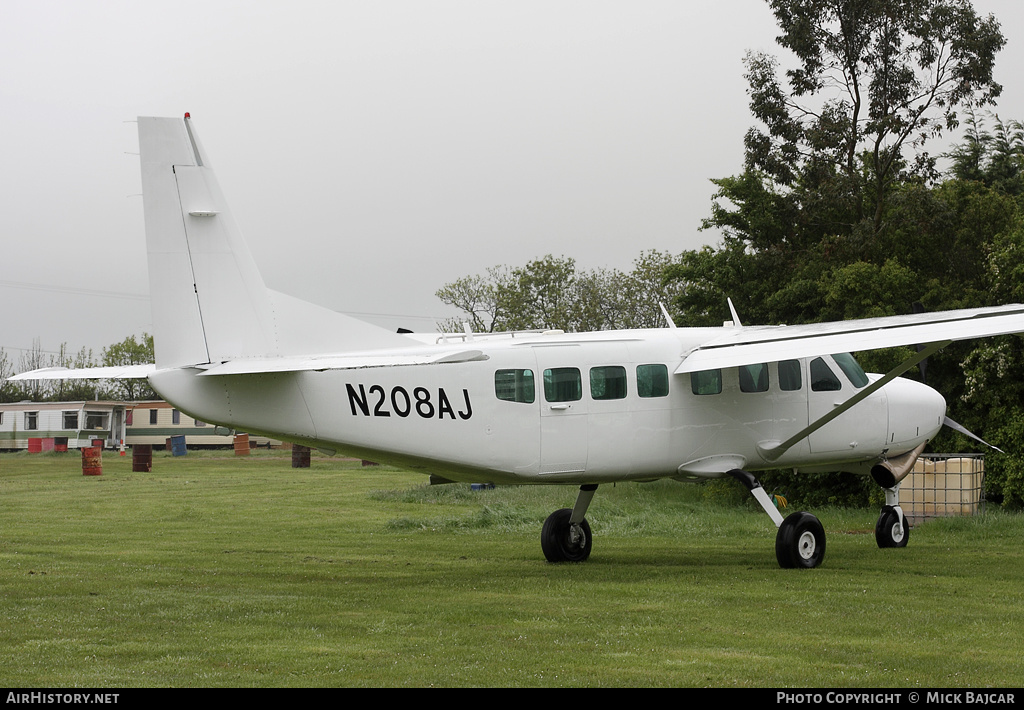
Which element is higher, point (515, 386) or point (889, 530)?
point (515, 386)

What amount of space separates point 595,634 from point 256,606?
3.52 m

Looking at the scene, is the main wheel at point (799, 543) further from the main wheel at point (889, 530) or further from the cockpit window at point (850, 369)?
the main wheel at point (889, 530)

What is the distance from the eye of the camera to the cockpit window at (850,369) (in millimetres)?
13734

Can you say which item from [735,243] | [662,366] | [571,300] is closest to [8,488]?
[735,243]

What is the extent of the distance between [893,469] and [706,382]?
144 inches

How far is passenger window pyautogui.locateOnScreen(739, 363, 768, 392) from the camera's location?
13.0 meters

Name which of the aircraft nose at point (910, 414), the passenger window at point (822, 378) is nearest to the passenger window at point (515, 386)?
the passenger window at point (822, 378)

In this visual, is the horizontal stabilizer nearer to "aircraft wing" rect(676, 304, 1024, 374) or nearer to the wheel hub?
"aircraft wing" rect(676, 304, 1024, 374)

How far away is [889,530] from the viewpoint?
47.8 feet

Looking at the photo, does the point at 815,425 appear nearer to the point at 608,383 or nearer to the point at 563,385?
the point at 608,383

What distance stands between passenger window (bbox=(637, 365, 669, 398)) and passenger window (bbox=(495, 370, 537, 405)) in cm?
140

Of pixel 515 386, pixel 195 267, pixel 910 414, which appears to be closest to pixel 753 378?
pixel 910 414

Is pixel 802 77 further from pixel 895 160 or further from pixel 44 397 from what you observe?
pixel 44 397

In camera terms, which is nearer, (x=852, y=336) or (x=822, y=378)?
(x=852, y=336)
